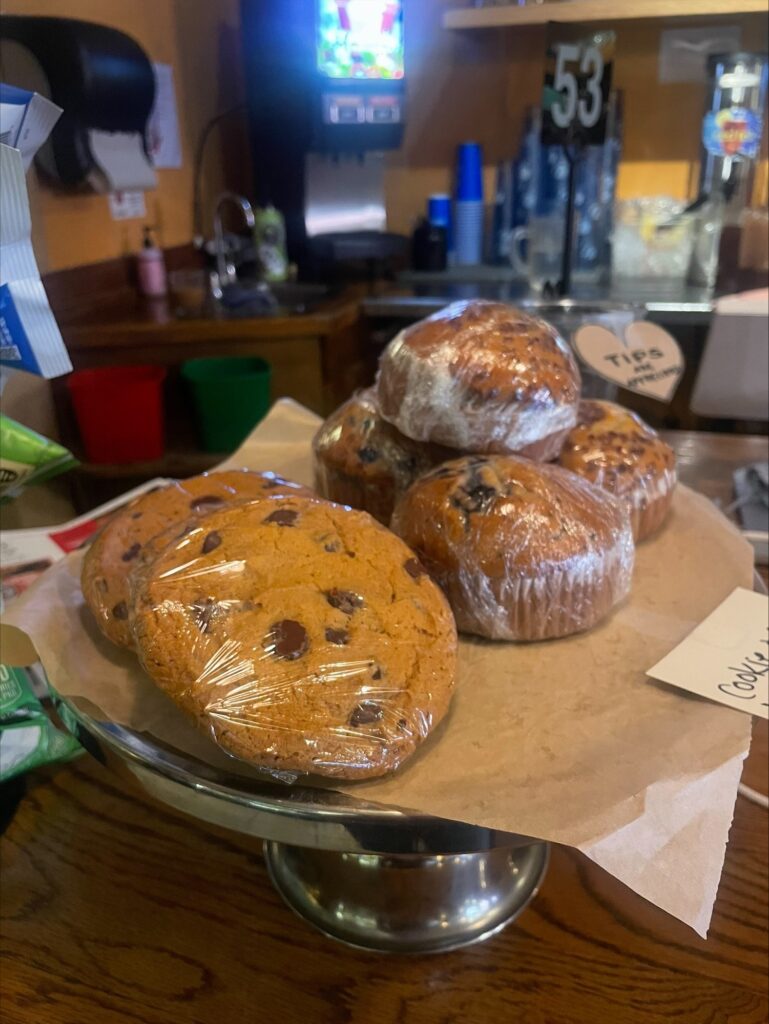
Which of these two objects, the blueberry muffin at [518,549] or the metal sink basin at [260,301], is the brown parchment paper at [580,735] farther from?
the metal sink basin at [260,301]

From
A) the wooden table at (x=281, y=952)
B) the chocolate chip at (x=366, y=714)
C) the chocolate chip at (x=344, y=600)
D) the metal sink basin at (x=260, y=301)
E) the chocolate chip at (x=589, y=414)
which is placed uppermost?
the chocolate chip at (x=589, y=414)

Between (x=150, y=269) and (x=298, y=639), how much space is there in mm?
1518

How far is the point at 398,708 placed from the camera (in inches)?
18.1

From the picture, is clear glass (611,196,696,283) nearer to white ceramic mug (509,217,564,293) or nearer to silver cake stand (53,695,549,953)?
white ceramic mug (509,217,564,293)

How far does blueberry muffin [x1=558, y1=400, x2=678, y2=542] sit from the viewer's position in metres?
0.71

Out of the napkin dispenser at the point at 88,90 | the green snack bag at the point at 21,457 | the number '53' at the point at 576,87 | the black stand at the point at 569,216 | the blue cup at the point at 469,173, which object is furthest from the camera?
the blue cup at the point at 469,173

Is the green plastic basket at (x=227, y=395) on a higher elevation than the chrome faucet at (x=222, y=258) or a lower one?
lower

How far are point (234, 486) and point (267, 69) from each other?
1.70 metres

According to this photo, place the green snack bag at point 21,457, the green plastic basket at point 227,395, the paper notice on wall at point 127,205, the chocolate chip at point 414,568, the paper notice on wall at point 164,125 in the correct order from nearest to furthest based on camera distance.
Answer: the chocolate chip at point 414,568 < the green snack bag at point 21,457 < the green plastic basket at point 227,395 < the paper notice on wall at point 127,205 < the paper notice on wall at point 164,125

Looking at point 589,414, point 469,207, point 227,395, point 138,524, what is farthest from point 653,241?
point 138,524

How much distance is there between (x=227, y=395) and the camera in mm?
1566

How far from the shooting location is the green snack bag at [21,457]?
25.0 inches

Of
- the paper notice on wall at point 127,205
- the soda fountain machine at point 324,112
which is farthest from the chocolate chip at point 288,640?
the soda fountain machine at point 324,112

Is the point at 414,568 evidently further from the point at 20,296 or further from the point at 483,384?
the point at 20,296
